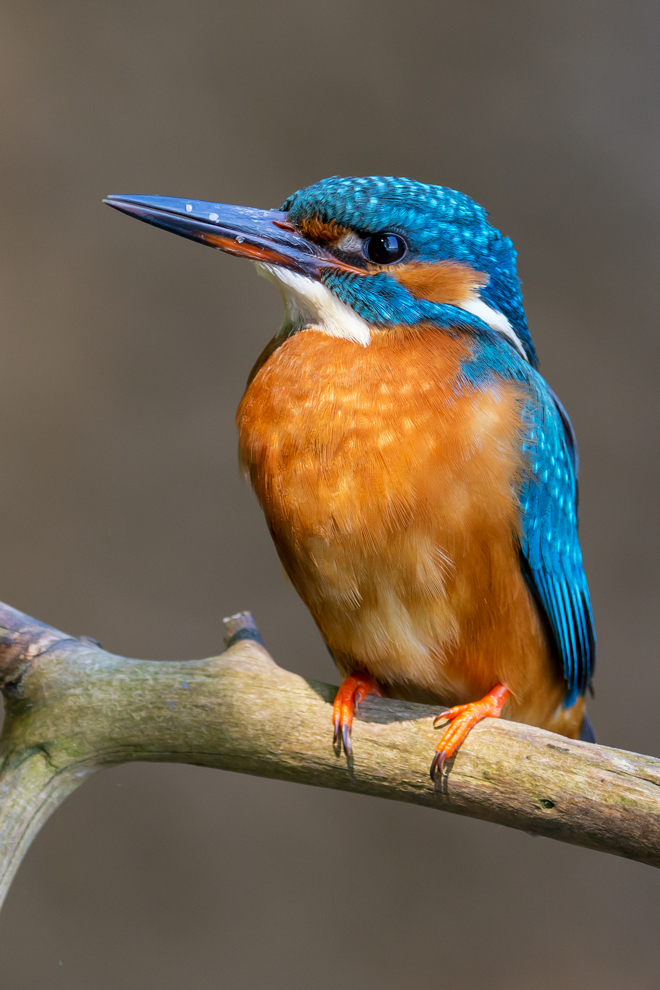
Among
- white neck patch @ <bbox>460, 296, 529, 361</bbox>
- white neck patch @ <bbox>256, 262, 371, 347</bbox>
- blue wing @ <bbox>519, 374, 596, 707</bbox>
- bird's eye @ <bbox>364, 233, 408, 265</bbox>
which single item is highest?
bird's eye @ <bbox>364, 233, 408, 265</bbox>

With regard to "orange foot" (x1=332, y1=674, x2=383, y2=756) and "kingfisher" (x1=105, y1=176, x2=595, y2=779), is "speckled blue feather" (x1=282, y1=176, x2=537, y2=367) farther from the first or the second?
"orange foot" (x1=332, y1=674, x2=383, y2=756)

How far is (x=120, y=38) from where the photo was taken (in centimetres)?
278

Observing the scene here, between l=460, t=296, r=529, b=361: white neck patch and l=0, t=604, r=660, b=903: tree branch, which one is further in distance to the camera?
l=460, t=296, r=529, b=361: white neck patch

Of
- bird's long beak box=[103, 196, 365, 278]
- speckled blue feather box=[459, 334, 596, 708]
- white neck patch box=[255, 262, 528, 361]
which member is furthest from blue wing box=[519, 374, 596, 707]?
bird's long beak box=[103, 196, 365, 278]

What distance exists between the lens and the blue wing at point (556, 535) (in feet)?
4.39

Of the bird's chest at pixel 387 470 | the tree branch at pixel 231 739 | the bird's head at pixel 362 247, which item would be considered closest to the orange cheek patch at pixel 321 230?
the bird's head at pixel 362 247

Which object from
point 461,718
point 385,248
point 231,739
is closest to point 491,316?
point 385,248

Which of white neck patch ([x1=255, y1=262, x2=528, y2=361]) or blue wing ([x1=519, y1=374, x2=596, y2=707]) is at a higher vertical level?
white neck patch ([x1=255, y1=262, x2=528, y2=361])

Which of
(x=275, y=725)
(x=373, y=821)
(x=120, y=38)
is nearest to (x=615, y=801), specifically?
(x=275, y=725)

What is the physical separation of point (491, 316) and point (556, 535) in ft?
1.18

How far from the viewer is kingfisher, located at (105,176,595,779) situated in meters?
1.25

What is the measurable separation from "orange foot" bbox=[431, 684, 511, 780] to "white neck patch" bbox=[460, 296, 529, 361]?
55cm

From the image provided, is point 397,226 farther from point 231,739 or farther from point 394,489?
point 231,739

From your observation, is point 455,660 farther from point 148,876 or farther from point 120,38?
point 120,38
